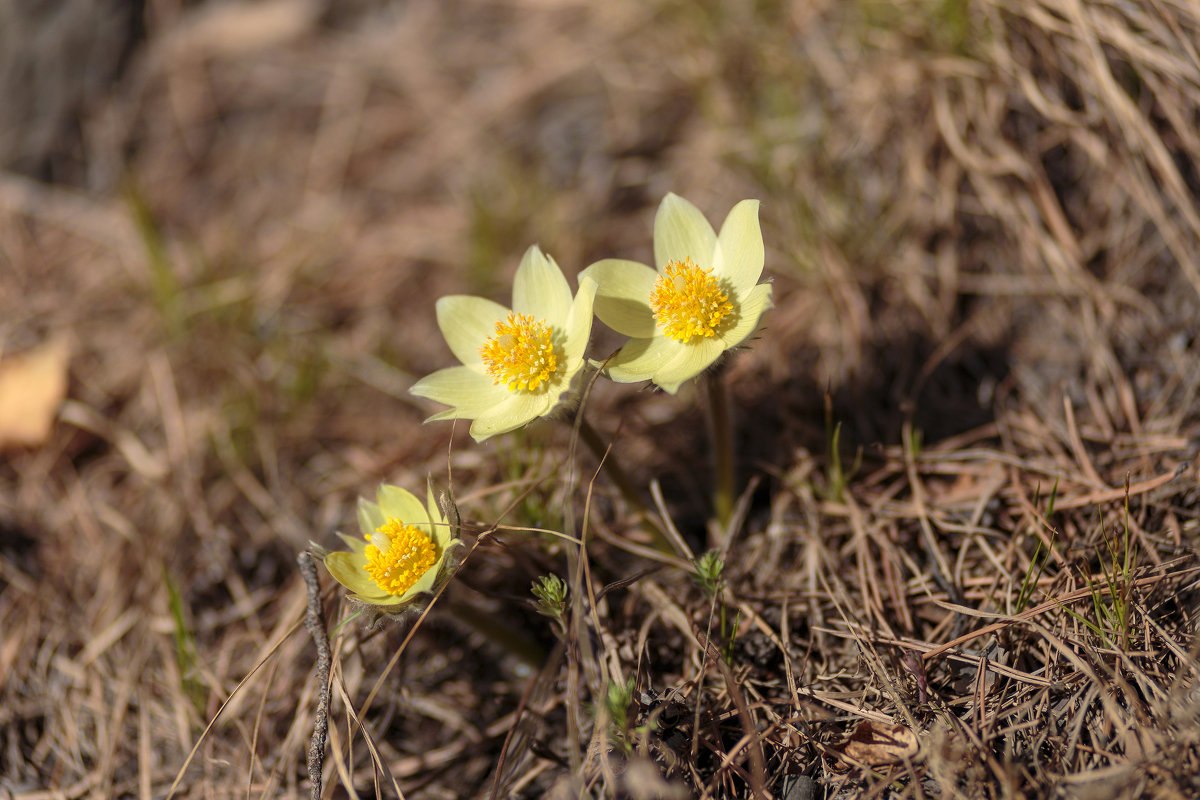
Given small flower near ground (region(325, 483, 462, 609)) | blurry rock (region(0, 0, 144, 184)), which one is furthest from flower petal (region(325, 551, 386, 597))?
blurry rock (region(0, 0, 144, 184))

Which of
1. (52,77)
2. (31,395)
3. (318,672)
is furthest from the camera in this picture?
(52,77)

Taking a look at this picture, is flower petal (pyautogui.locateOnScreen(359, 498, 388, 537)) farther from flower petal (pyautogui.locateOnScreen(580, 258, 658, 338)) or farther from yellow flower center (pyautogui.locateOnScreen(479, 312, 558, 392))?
flower petal (pyautogui.locateOnScreen(580, 258, 658, 338))

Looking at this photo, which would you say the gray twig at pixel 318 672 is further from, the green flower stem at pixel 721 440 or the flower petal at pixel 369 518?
the green flower stem at pixel 721 440

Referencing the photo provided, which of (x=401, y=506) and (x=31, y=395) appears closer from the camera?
(x=401, y=506)

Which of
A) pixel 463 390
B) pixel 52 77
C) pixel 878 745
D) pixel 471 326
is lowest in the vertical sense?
pixel 878 745

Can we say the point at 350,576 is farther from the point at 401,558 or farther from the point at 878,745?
the point at 878,745

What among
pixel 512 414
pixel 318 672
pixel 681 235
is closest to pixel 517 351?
pixel 512 414
